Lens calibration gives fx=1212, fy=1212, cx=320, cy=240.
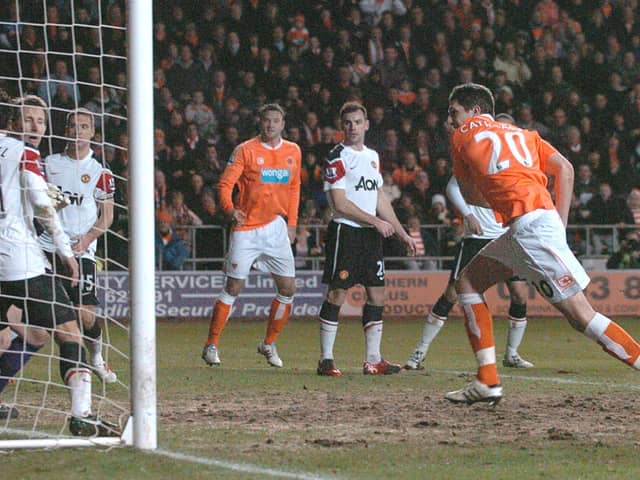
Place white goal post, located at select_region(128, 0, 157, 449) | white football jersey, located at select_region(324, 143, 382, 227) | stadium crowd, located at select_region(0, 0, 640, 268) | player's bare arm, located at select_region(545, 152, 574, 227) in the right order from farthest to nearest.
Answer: stadium crowd, located at select_region(0, 0, 640, 268), white football jersey, located at select_region(324, 143, 382, 227), player's bare arm, located at select_region(545, 152, 574, 227), white goal post, located at select_region(128, 0, 157, 449)

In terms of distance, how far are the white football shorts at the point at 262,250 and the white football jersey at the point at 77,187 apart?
6.27 ft

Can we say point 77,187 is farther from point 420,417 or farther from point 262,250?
point 420,417

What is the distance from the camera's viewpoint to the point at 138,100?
6.00m

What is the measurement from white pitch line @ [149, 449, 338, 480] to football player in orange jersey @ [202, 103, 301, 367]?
5.38 metres

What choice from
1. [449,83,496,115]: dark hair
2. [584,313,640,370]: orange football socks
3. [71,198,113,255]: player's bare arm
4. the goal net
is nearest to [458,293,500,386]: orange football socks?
[584,313,640,370]: orange football socks

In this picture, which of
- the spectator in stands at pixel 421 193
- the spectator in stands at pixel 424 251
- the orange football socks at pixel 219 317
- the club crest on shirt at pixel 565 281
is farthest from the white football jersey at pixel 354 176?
the spectator in stands at pixel 421 193

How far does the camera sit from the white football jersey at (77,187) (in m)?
9.71

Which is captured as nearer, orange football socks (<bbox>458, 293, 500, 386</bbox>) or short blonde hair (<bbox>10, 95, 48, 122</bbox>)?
short blonde hair (<bbox>10, 95, 48, 122</bbox>)

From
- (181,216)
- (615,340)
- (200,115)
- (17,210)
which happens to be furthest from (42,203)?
(200,115)

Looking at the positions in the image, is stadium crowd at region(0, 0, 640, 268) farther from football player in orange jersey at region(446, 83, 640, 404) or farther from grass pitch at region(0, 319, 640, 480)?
football player in orange jersey at region(446, 83, 640, 404)

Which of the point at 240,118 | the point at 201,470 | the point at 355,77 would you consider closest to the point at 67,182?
the point at 201,470

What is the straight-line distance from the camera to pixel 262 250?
1143 cm

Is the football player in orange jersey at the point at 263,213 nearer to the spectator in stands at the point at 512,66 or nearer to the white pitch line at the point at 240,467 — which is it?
the white pitch line at the point at 240,467

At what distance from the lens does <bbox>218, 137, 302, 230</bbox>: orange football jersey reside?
37.3 feet
